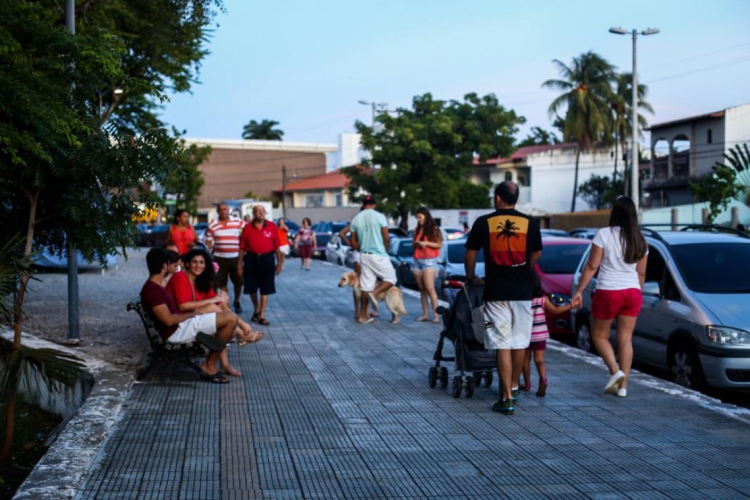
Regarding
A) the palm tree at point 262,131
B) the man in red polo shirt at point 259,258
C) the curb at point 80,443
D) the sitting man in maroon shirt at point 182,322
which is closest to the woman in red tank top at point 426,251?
the man in red polo shirt at point 259,258

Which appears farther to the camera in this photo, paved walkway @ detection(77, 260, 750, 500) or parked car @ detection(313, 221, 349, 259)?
parked car @ detection(313, 221, 349, 259)

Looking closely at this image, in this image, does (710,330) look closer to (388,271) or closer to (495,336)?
(495,336)

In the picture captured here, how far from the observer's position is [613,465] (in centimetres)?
594

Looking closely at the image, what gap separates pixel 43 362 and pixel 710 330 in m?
5.92

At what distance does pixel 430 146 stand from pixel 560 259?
33.2 m

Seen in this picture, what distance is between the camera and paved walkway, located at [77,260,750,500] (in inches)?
215

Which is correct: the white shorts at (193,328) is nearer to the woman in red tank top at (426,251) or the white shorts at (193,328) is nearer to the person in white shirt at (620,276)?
the person in white shirt at (620,276)

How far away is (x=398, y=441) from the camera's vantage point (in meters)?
6.59

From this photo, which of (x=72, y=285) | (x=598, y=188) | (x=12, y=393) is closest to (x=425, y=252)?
(x=72, y=285)

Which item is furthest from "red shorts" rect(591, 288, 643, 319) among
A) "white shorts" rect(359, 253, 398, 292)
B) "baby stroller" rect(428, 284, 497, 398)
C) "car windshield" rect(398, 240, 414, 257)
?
"car windshield" rect(398, 240, 414, 257)

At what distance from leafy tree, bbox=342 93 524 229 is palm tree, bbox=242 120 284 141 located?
64250 millimetres

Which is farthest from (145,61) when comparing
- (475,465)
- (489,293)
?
(475,465)

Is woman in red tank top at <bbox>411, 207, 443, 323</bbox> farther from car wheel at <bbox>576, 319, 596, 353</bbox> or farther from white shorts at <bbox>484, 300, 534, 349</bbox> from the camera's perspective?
white shorts at <bbox>484, 300, 534, 349</bbox>

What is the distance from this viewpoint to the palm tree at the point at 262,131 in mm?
112750
